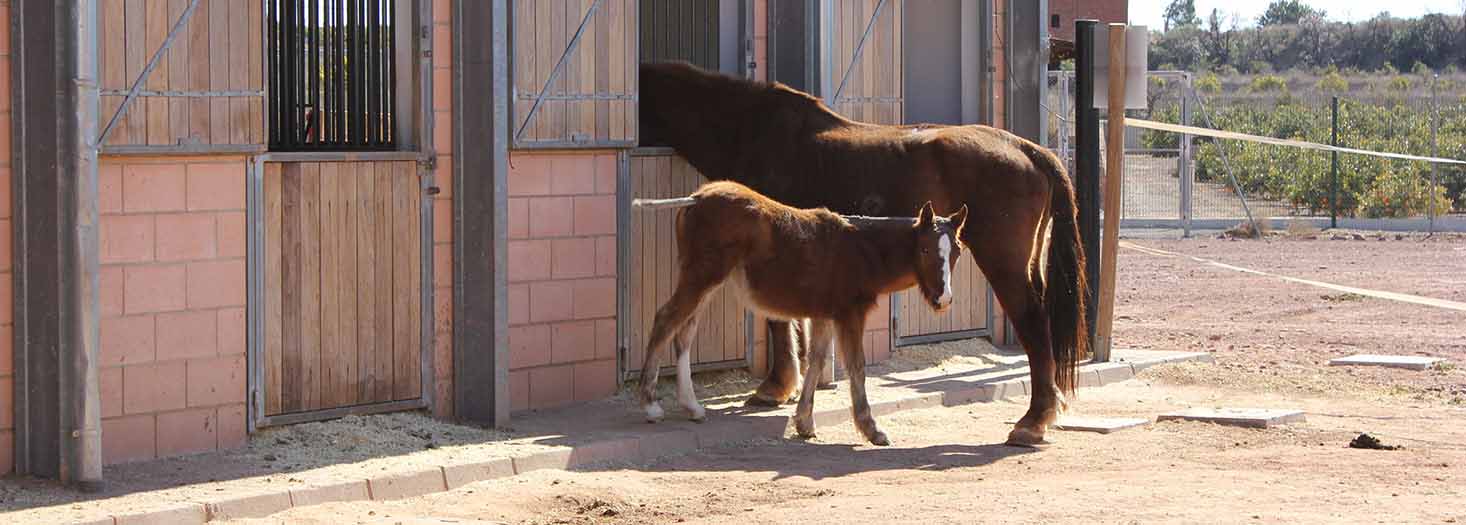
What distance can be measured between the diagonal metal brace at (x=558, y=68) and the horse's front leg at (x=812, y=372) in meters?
1.97

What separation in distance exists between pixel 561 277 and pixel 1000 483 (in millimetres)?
3092

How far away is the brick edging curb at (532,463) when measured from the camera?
8195mm

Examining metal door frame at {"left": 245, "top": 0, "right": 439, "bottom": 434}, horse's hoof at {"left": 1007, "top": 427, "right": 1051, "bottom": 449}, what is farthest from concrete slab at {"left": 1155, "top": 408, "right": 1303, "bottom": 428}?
metal door frame at {"left": 245, "top": 0, "right": 439, "bottom": 434}

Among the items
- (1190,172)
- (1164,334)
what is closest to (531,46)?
(1164,334)

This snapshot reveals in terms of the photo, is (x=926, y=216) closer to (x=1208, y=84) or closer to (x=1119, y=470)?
(x=1119, y=470)

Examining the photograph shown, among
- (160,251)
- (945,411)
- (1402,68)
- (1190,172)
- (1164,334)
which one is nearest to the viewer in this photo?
(160,251)

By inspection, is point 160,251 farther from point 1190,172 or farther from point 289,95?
point 1190,172

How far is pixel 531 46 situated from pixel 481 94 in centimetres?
53

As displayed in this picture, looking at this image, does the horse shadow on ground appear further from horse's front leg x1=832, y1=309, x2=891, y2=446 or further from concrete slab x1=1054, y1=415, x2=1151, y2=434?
concrete slab x1=1054, y1=415, x2=1151, y2=434

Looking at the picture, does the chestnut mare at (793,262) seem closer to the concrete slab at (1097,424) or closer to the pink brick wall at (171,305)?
the concrete slab at (1097,424)

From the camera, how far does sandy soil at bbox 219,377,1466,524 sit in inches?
338

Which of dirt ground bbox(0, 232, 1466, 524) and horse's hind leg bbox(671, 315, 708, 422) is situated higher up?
horse's hind leg bbox(671, 315, 708, 422)

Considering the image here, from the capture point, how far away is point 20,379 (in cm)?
848

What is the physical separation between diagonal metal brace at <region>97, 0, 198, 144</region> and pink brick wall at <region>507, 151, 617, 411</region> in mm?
2430
